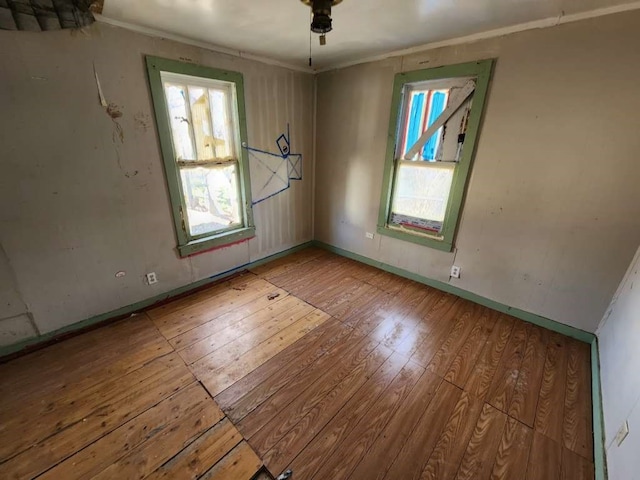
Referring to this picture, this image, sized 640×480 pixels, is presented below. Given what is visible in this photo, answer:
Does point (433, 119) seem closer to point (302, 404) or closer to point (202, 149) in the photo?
point (202, 149)

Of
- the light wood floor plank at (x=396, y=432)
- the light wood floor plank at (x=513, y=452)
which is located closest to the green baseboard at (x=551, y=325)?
the light wood floor plank at (x=513, y=452)

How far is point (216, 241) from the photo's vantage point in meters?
2.86

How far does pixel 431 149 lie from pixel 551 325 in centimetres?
190

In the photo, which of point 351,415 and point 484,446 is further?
point 351,415

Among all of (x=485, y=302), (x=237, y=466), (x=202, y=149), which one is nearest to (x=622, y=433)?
(x=485, y=302)

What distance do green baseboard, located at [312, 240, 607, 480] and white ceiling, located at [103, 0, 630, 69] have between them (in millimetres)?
2256

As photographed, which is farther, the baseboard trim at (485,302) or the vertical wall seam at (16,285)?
the baseboard trim at (485,302)

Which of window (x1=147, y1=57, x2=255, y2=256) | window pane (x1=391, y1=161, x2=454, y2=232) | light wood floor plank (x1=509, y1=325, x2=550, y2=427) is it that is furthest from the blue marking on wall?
light wood floor plank (x1=509, y1=325, x2=550, y2=427)

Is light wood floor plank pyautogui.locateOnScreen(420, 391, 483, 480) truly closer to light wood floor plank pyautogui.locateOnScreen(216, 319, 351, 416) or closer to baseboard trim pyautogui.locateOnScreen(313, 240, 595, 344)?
light wood floor plank pyautogui.locateOnScreen(216, 319, 351, 416)

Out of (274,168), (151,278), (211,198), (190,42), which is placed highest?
(190,42)

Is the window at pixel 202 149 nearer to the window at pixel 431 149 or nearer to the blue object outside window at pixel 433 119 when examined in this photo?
the window at pixel 431 149

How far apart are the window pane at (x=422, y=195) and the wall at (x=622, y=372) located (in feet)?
4.50

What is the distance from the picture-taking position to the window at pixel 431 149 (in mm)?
2342

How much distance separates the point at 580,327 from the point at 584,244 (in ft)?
2.32
